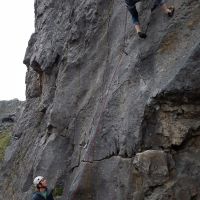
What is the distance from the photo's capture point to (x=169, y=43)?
1898 centimetres

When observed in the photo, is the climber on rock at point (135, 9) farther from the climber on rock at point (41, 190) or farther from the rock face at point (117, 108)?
the climber on rock at point (41, 190)

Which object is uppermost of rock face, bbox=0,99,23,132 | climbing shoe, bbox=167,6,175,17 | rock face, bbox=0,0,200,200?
rock face, bbox=0,99,23,132

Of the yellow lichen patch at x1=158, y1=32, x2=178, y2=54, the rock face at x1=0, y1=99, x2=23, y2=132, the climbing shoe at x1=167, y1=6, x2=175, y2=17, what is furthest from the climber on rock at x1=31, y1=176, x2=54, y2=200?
the rock face at x1=0, y1=99, x2=23, y2=132

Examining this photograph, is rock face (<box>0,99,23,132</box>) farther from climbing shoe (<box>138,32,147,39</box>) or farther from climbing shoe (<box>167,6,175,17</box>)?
climbing shoe (<box>167,6,175,17</box>)

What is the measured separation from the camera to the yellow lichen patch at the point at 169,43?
61.6ft

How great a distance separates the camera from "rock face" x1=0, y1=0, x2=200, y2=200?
1752cm

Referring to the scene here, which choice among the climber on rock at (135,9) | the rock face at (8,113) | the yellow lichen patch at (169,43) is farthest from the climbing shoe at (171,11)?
the rock face at (8,113)

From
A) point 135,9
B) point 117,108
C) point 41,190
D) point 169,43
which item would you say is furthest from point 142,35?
point 41,190

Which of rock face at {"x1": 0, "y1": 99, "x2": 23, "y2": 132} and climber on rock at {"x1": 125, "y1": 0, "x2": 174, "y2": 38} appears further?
rock face at {"x1": 0, "y1": 99, "x2": 23, "y2": 132}

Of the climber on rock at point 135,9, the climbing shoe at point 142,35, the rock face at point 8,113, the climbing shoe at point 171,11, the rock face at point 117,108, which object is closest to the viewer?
the rock face at point 117,108

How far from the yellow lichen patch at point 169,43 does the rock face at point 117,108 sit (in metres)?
0.05

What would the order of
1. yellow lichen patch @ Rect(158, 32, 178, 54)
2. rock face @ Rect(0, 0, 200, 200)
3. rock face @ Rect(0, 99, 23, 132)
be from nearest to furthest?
rock face @ Rect(0, 0, 200, 200) < yellow lichen patch @ Rect(158, 32, 178, 54) < rock face @ Rect(0, 99, 23, 132)

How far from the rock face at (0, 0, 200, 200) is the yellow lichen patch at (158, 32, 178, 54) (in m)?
0.05

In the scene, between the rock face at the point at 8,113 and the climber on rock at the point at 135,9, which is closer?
the climber on rock at the point at 135,9
